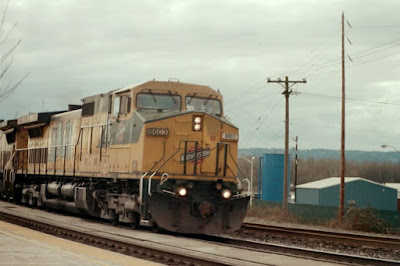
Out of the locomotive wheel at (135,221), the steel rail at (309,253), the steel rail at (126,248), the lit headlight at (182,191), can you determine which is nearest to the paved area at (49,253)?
the steel rail at (126,248)

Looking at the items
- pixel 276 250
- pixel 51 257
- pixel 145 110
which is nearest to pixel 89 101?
pixel 145 110

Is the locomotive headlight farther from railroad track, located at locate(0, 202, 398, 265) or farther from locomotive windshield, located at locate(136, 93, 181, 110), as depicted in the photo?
railroad track, located at locate(0, 202, 398, 265)

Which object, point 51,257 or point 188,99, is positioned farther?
point 188,99

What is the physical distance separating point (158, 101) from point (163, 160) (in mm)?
1792

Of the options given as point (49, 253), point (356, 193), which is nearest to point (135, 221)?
point (49, 253)

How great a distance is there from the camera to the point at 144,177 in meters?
15.1

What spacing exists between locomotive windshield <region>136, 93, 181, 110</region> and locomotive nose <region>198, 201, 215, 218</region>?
290 centimetres

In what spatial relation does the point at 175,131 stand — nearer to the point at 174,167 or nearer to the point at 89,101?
the point at 174,167

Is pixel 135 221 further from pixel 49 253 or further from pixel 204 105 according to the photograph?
pixel 49 253

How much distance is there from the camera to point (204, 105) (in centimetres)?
1667

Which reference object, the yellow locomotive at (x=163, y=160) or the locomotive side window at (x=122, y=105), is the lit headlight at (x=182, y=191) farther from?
the locomotive side window at (x=122, y=105)

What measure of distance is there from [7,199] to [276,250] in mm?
20360

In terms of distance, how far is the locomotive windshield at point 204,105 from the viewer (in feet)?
54.1

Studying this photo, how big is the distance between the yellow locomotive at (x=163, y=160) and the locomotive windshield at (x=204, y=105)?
3 cm
